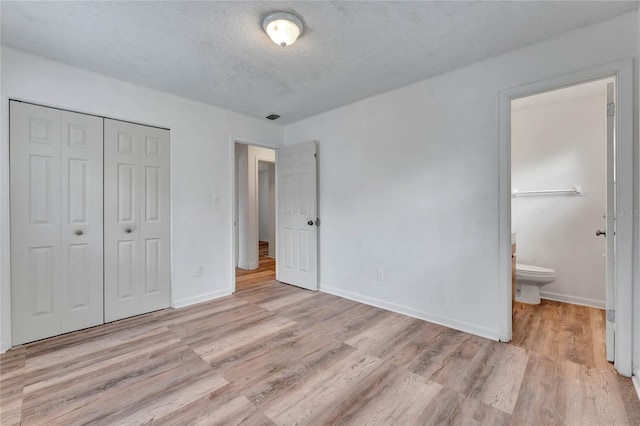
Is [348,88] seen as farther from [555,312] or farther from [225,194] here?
[555,312]

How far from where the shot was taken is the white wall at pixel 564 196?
3.10 metres

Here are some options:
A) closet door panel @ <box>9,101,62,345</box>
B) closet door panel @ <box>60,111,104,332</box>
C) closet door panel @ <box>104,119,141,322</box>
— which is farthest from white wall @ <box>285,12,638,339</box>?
closet door panel @ <box>9,101,62,345</box>

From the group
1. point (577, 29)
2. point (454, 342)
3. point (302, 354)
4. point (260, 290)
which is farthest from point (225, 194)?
point (577, 29)

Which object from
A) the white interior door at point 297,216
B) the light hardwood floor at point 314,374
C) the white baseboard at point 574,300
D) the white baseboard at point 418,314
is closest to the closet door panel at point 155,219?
the light hardwood floor at point 314,374

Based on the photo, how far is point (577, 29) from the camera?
199 cm

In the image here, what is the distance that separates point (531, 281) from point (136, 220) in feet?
14.5

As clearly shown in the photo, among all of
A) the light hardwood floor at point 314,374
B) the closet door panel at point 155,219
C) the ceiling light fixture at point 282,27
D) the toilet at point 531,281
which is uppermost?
the ceiling light fixture at point 282,27

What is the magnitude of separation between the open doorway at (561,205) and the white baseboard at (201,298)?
10.7 ft

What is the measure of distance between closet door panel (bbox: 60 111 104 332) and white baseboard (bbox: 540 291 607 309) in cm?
499

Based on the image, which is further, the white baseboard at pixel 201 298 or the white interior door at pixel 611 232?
the white baseboard at pixel 201 298

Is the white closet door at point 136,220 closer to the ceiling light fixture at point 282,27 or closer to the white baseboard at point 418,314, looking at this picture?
the ceiling light fixture at point 282,27

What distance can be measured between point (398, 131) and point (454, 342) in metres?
2.11

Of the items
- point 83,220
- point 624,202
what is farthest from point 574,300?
point 83,220

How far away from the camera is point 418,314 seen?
9.31ft
